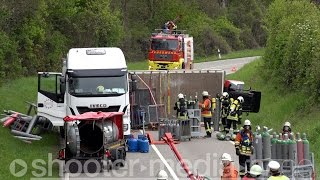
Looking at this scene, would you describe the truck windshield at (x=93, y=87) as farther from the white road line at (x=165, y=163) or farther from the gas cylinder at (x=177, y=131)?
the gas cylinder at (x=177, y=131)

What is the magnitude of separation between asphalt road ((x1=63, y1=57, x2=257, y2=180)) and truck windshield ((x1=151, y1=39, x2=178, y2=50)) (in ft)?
52.2

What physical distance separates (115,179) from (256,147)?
12.7ft

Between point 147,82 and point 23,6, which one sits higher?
point 23,6

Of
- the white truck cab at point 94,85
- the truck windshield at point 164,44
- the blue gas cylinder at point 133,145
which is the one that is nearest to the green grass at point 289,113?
the blue gas cylinder at point 133,145

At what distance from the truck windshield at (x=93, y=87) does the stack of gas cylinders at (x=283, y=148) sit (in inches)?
273

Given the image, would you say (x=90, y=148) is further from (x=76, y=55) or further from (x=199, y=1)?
(x=199, y=1)

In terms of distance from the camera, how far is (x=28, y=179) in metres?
18.5

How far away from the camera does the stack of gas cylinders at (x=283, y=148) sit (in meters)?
16.7

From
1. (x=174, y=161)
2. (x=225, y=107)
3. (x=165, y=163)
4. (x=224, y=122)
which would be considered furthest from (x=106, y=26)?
(x=165, y=163)

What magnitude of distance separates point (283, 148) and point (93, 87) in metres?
8.09

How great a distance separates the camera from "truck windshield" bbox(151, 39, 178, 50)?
4212cm

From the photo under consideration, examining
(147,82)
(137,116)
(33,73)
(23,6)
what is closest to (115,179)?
(137,116)

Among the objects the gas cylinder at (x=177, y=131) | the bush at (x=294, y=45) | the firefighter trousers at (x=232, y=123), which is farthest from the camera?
the bush at (x=294, y=45)

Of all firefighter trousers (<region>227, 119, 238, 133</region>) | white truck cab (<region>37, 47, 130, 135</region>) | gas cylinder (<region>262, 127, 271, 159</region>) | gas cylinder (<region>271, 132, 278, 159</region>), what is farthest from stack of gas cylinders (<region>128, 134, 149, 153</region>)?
gas cylinder (<region>271, 132, 278, 159</region>)
